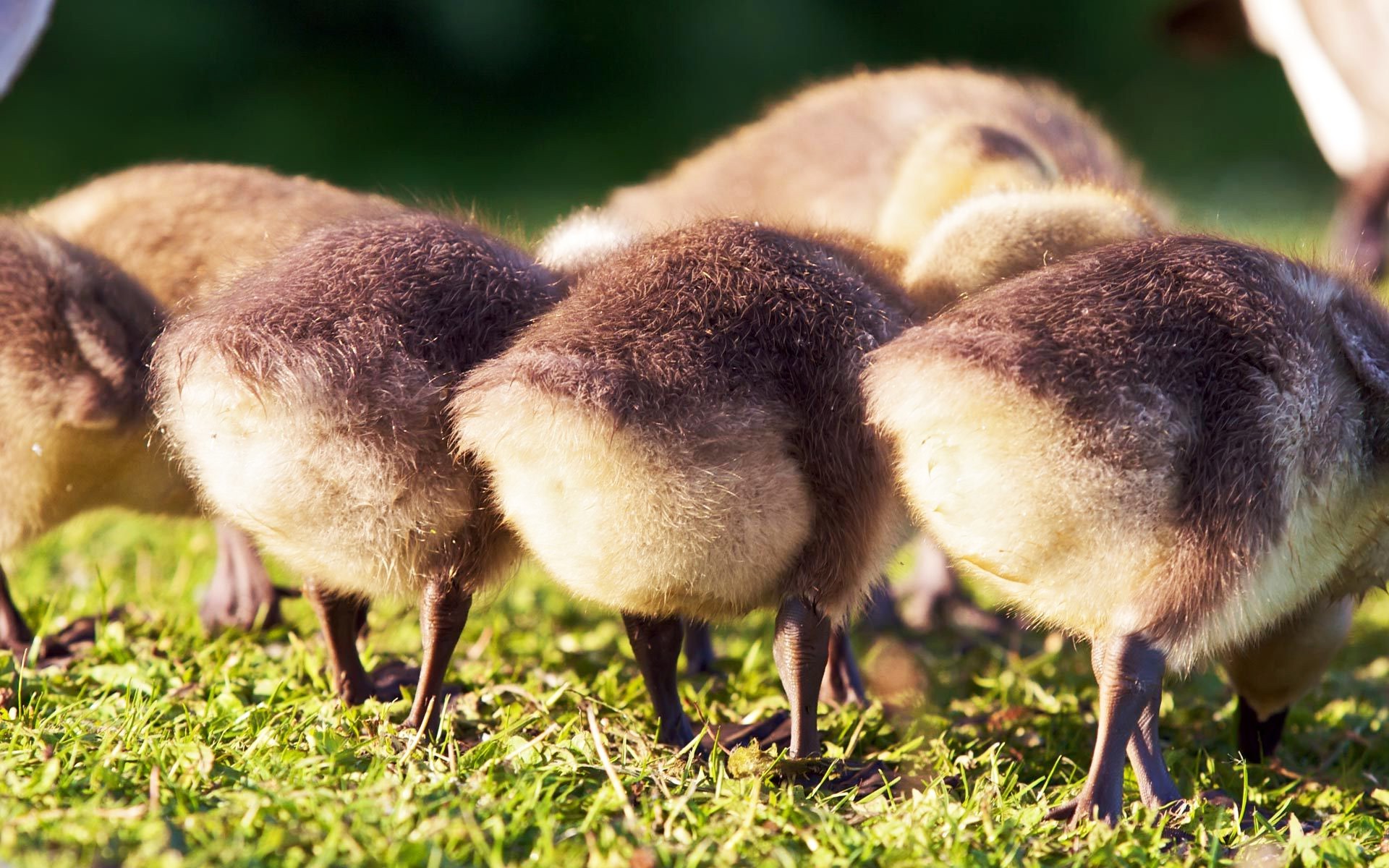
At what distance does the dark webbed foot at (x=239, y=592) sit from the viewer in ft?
9.61

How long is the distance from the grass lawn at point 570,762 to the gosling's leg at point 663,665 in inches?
2.5

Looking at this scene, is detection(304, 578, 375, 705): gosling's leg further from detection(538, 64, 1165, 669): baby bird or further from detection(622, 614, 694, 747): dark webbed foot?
detection(538, 64, 1165, 669): baby bird

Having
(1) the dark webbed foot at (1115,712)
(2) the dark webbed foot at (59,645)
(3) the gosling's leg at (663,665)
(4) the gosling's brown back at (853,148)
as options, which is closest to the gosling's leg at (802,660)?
(3) the gosling's leg at (663,665)

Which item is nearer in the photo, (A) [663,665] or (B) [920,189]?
(A) [663,665]

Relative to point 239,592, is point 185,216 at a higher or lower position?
higher

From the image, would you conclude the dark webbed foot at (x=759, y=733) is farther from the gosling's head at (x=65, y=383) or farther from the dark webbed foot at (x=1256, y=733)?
the gosling's head at (x=65, y=383)

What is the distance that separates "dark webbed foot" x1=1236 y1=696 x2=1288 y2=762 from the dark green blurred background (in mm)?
5606

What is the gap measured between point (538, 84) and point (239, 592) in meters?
7.35

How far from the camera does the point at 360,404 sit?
6.56ft

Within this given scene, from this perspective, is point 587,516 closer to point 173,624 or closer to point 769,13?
point 173,624

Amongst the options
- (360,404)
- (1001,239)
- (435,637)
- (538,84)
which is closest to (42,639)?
(435,637)

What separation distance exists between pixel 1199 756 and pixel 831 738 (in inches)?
24.9

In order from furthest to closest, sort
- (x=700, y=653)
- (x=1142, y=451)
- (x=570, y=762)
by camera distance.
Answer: (x=700, y=653) → (x=570, y=762) → (x=1142, y=451)

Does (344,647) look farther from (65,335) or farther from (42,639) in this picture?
(65,335)
